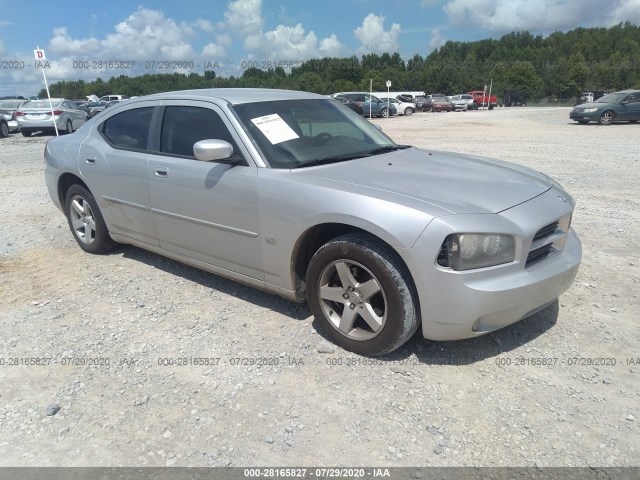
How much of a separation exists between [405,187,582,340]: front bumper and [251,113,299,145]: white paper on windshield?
1462mm

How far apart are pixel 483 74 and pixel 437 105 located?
6315 centimetres

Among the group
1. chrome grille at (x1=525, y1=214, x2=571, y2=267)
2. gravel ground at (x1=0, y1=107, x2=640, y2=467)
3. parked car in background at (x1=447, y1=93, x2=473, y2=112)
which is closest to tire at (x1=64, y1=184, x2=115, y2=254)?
gravel ground at (x1=0, y1=107, x2=640, y2=467)

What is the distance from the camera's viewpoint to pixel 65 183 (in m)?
5.18

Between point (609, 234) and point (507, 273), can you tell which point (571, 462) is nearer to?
point (507, 273)

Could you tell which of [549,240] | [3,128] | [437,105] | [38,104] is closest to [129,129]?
[549,240]

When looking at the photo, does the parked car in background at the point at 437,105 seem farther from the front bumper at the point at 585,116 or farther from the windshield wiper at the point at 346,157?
the windshield wiper at the point at 346,157

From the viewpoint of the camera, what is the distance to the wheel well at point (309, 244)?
3076 millimetres

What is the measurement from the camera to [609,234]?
520 centimetres

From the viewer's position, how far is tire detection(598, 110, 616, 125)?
21203 mm

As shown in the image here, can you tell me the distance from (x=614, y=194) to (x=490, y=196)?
17.5ft

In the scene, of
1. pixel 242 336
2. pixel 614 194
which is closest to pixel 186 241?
pixel 242 336

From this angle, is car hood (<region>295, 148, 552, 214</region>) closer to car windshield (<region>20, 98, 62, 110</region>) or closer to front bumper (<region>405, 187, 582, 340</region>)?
front bumper (<region>405, 187, 582, 340</region>)

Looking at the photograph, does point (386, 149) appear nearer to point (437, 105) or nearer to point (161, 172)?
point (161, 172)

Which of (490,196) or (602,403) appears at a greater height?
(490,196)
